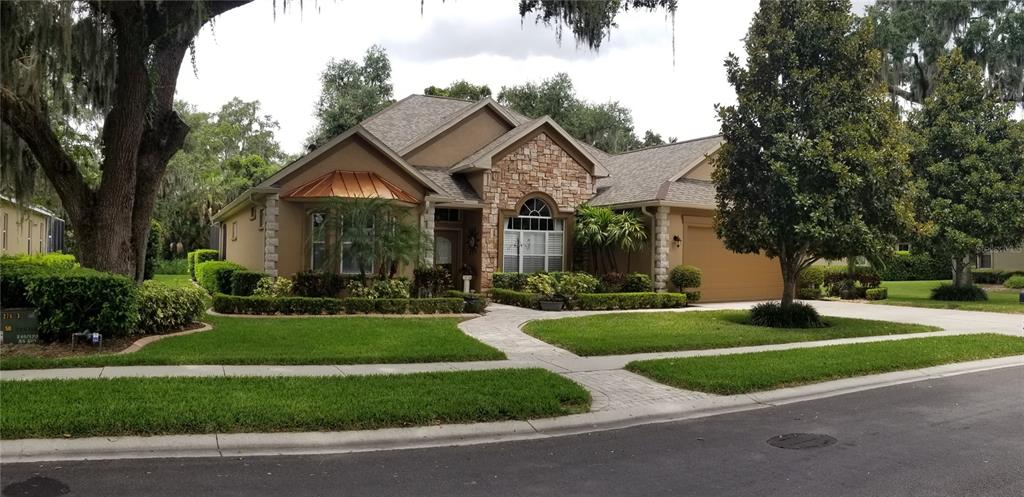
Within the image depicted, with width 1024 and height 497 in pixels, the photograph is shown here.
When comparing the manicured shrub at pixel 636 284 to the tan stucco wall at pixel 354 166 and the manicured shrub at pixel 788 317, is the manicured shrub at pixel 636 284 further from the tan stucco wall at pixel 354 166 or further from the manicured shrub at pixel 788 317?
the tan stucco wall at pixel 354 166

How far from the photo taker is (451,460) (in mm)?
6301

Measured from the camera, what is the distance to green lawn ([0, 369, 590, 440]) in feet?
21.7

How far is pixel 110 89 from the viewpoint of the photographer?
39.4ft

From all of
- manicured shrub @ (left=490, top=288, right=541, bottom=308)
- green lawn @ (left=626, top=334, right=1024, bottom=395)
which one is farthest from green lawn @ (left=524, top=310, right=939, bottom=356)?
manicured shrub @ (left=490, top=288, right=541, bottom=308)

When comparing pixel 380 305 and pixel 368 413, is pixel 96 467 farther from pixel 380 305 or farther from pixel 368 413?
pixel 380 305

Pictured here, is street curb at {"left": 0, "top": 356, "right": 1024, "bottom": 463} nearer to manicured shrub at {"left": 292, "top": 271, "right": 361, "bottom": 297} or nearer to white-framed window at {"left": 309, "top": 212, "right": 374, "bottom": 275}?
white-framed window at {"left": 309, "top": 212, "right": 374, "bottom": 275}

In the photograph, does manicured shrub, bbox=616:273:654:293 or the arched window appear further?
the arched window

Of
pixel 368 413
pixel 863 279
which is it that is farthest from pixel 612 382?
pixel 863 279

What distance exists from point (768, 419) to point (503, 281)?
46.7 ft

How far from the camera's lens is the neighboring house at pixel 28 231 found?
2473 centimetres

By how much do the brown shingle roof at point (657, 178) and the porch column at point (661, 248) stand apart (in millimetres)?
568

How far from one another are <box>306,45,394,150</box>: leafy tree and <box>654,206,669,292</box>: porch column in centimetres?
2401

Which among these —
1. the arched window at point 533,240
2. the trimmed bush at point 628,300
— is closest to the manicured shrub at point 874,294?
the trimmed bush at point 628,300

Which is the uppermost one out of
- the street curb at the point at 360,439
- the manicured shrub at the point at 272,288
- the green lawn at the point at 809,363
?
the manicured shrub at the point at 272,288
